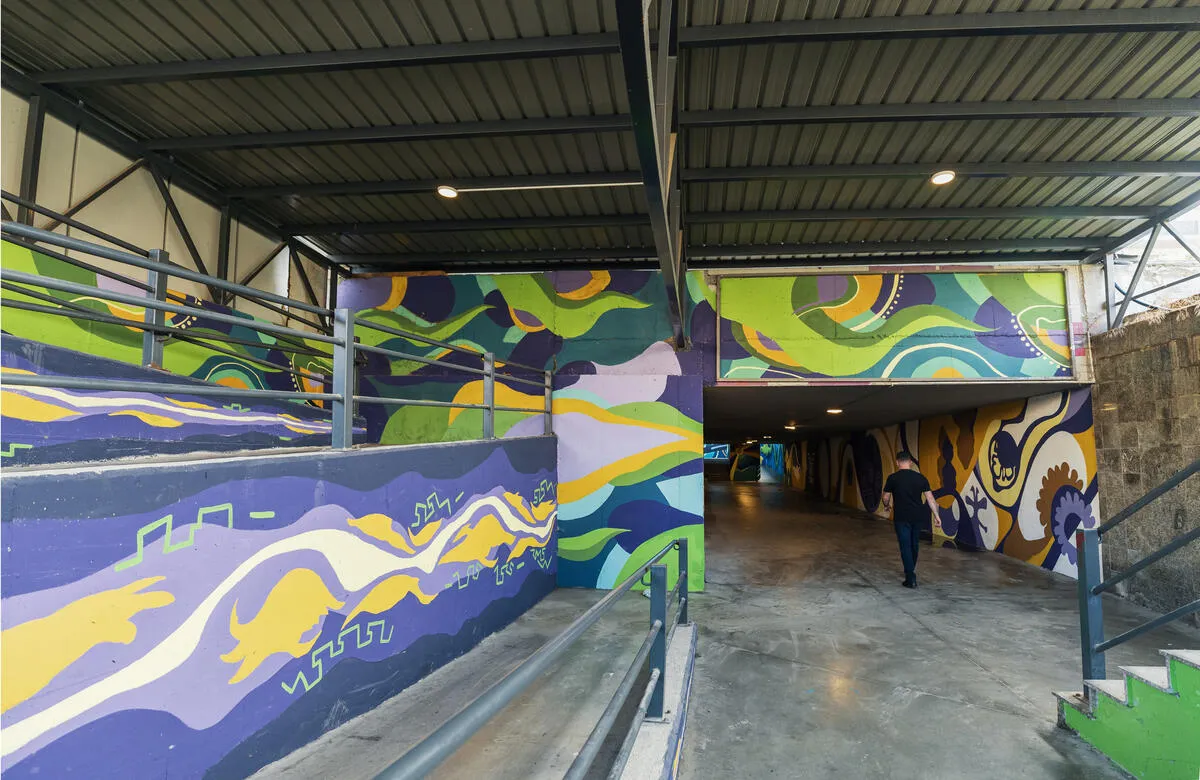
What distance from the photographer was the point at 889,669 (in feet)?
14.4

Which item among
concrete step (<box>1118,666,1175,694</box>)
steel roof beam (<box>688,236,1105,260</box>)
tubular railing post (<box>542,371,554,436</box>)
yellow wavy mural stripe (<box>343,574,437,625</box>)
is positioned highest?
steel roof beam (<box>688,236,1105,260</box>)

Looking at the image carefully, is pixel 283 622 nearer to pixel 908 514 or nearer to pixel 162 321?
pixel 162 321

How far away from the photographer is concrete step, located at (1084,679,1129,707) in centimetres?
318

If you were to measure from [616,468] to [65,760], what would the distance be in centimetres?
547

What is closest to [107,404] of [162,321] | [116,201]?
[162,321]

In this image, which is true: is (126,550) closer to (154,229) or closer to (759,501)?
(154,229)

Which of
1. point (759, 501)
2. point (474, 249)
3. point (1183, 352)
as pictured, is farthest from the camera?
point (759, 501)

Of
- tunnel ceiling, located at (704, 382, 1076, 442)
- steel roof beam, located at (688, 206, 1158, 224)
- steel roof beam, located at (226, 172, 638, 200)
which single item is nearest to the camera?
steel roof beam, located at (226, 172, 638, 200)

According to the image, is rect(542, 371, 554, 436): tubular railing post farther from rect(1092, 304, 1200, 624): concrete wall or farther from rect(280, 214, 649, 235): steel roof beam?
rect(1092, 304, 1200, 624): concrete wall

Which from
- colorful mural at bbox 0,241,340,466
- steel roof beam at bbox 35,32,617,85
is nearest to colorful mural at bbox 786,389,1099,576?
steel roof beam at bbox 35,32,617,85

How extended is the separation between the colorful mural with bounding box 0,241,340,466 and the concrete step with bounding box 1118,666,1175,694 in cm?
477

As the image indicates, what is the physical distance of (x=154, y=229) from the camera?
220 inches

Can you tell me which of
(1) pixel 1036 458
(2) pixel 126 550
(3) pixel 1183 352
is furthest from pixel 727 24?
(1) pixel 1036 458

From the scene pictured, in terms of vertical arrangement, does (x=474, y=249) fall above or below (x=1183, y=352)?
above
